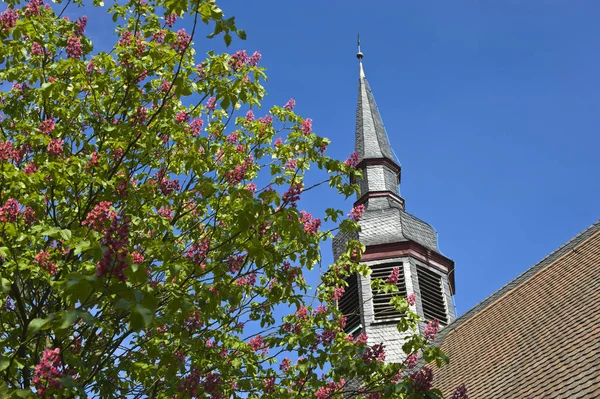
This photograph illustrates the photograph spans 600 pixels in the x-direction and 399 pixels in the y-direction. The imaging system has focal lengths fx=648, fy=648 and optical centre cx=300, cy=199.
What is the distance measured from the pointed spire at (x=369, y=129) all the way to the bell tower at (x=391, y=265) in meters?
0.67

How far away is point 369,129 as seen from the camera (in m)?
23.9

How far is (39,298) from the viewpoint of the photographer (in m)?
5.69

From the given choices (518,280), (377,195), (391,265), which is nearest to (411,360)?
(518,280)

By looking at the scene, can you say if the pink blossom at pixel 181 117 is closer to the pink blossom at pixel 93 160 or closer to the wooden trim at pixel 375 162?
the pink blossom at pixel 93 160

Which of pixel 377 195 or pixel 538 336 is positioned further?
pixel 377 195

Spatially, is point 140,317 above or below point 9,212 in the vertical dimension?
below

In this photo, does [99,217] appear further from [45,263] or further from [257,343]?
[257,343]

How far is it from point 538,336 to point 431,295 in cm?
706

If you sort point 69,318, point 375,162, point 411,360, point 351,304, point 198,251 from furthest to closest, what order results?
point 375,162
point 351,304
point 198,251
point 411,360
point 69,318

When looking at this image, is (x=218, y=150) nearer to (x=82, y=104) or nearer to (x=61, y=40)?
(x=82, y=104)

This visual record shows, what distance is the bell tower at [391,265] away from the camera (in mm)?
16234

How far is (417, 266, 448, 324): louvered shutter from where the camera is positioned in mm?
17434

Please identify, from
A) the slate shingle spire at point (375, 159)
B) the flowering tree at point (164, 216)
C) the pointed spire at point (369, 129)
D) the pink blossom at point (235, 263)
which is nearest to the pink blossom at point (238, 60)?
the flowering tree at point (164, 216)

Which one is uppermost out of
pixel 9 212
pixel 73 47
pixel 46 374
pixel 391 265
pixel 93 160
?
pixel 391 265
